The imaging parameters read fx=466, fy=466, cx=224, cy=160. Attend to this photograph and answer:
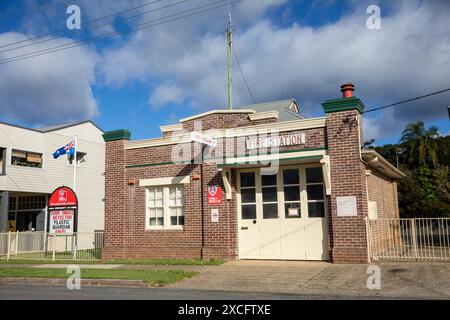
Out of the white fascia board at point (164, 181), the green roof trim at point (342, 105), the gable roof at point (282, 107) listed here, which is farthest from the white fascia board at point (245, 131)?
the gable roof at point (282, 107)

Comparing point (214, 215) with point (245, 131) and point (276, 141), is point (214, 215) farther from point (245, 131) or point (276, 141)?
point (276, 141)

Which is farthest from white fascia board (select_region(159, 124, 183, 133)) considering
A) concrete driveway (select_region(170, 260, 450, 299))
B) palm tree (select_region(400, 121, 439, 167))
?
palm tree (select_region(400, 121, 439, 167))

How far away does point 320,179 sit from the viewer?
14.3 meters

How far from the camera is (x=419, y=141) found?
2233 inches

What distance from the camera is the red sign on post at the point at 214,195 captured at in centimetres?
1527

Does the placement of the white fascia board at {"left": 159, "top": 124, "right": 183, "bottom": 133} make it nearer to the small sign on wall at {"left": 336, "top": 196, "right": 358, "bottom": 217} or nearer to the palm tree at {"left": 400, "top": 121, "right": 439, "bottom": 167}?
the small sign on wall at {"left": 336, "top": 196, "right": 358, "bottom": 217}

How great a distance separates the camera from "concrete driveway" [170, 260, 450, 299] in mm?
9617

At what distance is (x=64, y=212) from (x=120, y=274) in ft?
21.7

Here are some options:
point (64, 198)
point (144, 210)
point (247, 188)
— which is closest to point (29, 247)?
point (64, 198)

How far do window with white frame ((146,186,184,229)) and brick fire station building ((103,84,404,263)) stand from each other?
4cm

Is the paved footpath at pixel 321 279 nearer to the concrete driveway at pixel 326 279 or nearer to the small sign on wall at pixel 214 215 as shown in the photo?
the concrete driveway at pixel 326 279

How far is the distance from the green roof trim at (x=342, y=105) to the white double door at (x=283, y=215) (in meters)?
1.92

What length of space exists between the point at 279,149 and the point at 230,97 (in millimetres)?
12412
